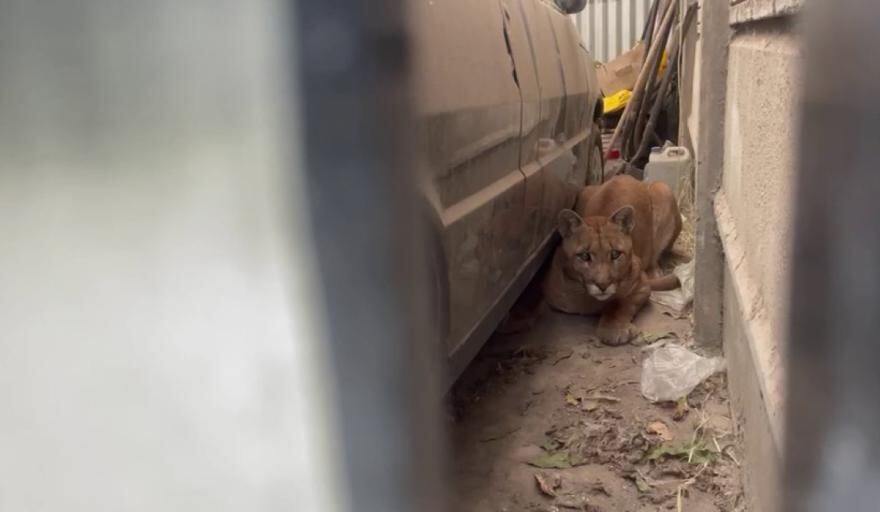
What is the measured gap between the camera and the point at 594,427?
2127 millimetres

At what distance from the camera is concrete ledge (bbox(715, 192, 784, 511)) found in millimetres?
1063

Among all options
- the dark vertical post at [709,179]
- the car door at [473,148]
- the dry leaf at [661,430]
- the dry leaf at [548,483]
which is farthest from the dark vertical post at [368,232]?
the dark vertical post at [709,179]

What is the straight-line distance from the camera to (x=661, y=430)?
82.2 inches

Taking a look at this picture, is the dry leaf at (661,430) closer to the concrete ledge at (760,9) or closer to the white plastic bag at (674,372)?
the white plastic bag at (674,372)

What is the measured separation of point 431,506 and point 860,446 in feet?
0.97

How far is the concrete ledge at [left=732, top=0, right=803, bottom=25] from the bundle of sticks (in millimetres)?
3744

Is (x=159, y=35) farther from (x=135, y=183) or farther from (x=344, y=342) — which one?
(x=344, y=342)

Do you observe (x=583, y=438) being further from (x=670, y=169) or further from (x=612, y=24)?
(x=612, y=24)

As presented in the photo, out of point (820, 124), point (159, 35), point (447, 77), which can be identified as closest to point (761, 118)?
point (447, 77)

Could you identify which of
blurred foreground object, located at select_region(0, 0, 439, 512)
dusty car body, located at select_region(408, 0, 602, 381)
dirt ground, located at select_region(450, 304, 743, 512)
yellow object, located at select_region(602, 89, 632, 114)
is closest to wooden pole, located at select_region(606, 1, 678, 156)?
yellow object, located at select_region(602, 89, 632, 114)

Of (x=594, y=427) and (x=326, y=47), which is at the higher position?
(x=326, y=47)

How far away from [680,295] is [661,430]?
125cm

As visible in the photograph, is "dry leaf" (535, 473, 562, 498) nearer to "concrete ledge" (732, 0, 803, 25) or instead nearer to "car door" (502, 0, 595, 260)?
"car door" (502, 0, 595, 260)

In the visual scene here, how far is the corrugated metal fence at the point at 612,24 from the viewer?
7066 mm
